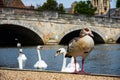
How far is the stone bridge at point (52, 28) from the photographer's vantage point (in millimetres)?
36312

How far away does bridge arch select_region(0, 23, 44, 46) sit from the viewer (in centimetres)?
3714

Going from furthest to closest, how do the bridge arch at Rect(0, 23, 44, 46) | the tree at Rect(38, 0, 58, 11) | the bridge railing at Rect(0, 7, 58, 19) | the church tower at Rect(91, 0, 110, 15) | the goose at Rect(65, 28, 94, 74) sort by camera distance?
the church tower at Rect(91, 0, 110, 15) < the tree at Rect(38, 0, 58, 11) < the bridge arch at Rect(0, 23, 44, 46) < the bridge railing at Rect(0, 7, 58, 19) < the goose at Rect(65, 28, 94, 74)

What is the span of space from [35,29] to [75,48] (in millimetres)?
29745

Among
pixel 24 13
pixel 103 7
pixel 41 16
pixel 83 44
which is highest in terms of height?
Answer: pixel 83 44

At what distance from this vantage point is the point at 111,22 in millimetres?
41250

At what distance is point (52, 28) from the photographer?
127 ft

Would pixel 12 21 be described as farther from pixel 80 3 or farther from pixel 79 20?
pixel 80 3

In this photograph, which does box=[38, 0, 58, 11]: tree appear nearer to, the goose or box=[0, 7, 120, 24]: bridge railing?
box=[0, 7, 120, 24]: bridge railing

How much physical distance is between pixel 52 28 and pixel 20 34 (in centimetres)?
378

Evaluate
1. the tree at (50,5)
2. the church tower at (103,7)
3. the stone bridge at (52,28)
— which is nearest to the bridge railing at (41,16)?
the stone bridge at (52,28)

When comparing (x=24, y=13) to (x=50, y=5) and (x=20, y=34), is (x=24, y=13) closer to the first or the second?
(x=20, y=34)

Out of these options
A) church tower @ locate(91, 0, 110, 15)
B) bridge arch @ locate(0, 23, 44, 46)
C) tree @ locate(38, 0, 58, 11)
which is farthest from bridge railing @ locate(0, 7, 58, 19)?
church tower @ locate(91, 0, 110, 15)

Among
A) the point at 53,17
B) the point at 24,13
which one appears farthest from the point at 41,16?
the point at 24,13

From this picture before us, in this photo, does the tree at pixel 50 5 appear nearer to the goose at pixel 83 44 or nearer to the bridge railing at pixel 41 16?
the bridge railing at pixel 41 16
